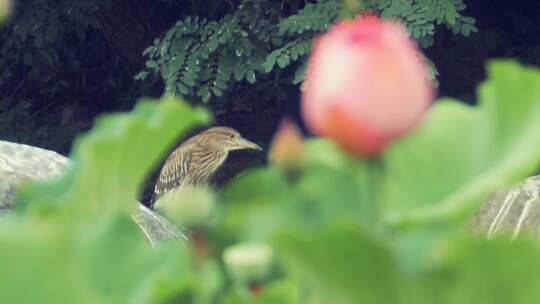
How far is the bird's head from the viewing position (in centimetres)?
962

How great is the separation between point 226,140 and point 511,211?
3696 mm

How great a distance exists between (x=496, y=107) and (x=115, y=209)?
23 centimetres

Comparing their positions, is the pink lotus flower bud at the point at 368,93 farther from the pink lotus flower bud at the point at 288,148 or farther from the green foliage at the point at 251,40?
the green foliage at the point at 251,40

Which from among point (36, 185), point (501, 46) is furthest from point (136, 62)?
point (36, 185)

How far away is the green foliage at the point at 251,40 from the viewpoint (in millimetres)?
8305

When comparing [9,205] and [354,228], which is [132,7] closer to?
[9,205]

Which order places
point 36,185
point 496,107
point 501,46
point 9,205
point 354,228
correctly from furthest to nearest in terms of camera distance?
point 501,46 < point 9,205 < point 36,185 < point 496,107 < point 354,228

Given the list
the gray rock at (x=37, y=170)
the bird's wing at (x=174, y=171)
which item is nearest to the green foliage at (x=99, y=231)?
the gray rock at (x=37, y=170)

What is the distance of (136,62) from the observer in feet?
38.6

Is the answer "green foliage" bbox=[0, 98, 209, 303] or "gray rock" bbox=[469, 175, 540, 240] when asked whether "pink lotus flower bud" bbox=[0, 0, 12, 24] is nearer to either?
"green foliage" bbox=[0, 98, 209, 303]

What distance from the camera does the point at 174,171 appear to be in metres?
9.41

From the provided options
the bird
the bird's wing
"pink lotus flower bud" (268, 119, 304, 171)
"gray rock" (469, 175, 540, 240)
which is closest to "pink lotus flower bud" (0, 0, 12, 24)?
"pink lotus flower bud" (268, 119, 304, 171)

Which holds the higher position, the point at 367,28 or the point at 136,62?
the point at 367,28

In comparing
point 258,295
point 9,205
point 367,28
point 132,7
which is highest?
point 367,28
